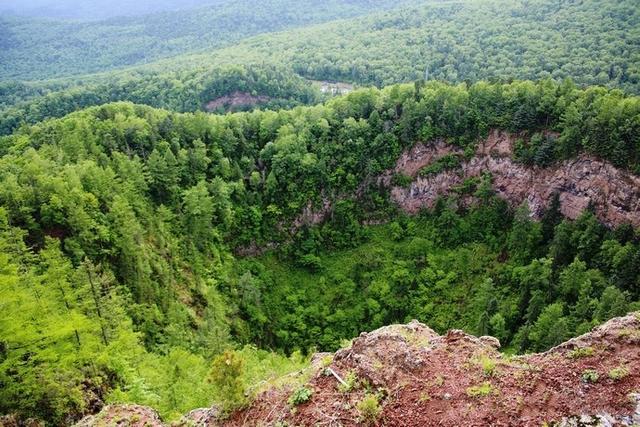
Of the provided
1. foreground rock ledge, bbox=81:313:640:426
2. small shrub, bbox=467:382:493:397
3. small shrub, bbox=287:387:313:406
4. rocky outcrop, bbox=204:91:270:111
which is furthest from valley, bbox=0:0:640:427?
rocky outcrop, bbox=204:91:270:111

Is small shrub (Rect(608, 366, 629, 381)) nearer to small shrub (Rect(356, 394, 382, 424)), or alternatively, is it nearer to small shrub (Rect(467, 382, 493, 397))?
small shrub (Rect(467, 382, 493, 397))

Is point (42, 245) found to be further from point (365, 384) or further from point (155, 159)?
point (365, 384)

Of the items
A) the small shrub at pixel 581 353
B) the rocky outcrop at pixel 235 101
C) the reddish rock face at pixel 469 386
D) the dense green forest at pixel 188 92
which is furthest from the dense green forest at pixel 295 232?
the dense green forest at pixel 188 92

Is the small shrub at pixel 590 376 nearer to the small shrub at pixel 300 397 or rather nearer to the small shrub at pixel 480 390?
the small shrub at pixel 480 390

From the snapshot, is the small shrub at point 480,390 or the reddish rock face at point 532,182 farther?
the reddish rock face at point 532,182

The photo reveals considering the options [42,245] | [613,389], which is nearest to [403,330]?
[613,389]
